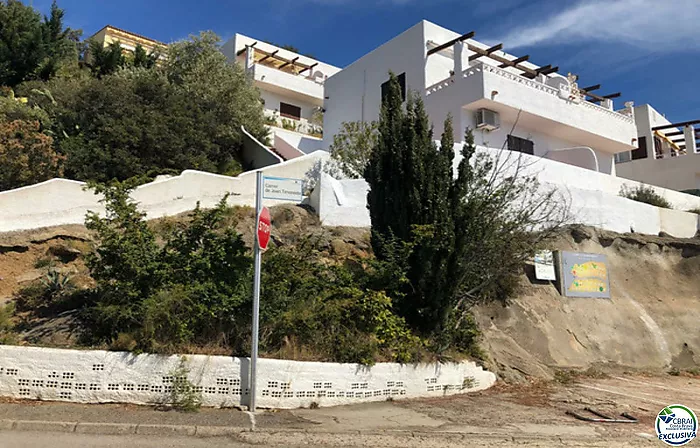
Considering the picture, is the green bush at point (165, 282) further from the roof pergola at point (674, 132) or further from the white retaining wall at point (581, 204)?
the roof pergola at point (674, 132)

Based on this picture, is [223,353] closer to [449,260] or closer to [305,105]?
[449,260]

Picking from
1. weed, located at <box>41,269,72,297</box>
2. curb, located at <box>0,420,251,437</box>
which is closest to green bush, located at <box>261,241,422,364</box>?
curb, located at <box>0,420,251,437</box>

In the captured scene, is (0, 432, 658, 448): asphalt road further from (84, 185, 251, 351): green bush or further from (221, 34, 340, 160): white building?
(221, 34, 340, 160): white building

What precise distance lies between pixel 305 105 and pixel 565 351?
24147mm

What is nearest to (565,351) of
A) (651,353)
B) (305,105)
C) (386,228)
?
(651,353)

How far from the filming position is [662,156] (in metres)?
31.0

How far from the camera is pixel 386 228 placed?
1030 cm

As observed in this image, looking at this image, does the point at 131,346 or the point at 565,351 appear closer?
the point at 131,346

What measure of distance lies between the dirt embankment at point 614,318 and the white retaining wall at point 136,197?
7.38m

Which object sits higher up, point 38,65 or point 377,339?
point 38,65

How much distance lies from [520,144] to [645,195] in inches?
214

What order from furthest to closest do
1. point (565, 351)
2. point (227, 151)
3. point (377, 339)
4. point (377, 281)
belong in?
1. point (227, 151)
2. point (565, 351)
3. point (377, 281)
4. point (377, 339)

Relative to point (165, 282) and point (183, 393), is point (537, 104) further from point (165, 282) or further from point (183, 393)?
point (183, 393)

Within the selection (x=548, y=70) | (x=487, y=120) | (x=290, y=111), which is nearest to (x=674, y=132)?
(x=548, y=70)
